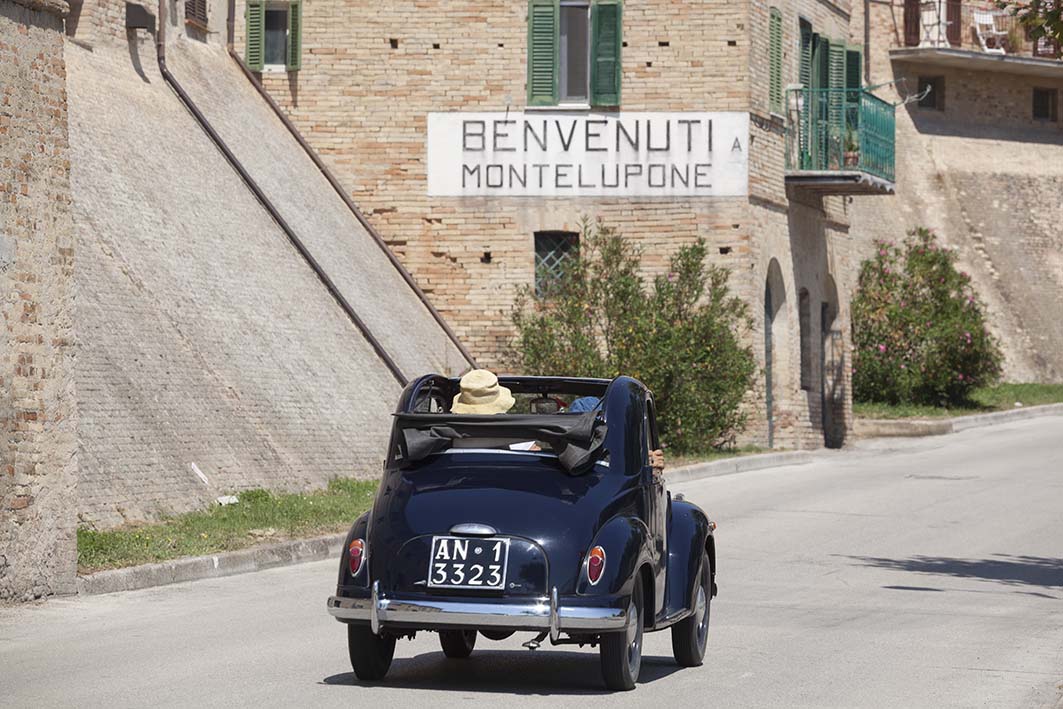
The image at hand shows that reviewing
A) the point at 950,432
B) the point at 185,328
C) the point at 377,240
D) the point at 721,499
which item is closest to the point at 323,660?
the point at 185,328

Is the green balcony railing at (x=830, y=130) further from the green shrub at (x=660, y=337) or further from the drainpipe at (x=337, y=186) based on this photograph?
the drainpipe at (x=337, y=186)

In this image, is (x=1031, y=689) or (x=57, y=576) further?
(x=57, y=576)

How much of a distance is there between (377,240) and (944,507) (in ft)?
39.3

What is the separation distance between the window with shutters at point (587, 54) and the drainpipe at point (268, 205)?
6.24 meters

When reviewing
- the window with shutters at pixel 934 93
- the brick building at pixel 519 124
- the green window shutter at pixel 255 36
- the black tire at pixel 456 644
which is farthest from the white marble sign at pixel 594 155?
the window with shutters at pixel 934 93

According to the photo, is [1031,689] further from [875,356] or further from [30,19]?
[875,356]

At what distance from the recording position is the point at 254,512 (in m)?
17.8

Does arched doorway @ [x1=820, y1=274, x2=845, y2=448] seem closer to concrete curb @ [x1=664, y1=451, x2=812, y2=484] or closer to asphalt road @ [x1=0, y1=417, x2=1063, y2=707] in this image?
concrete curb @ [x1=664, y1=451, x2=812, y2=484]

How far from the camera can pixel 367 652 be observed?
9.56 meters

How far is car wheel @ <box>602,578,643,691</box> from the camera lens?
30.5 ft

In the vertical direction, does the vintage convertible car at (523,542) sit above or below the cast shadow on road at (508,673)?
above

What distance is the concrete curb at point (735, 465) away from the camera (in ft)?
84.0

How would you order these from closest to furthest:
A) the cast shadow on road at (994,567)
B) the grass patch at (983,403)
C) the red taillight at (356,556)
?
the red taillight at (356,556)
the cast shadow on road at (994,567)
the grass patch at (983,403)

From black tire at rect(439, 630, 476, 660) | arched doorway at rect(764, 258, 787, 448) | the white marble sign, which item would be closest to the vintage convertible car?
black tire at rect(439, 630, 476, 660)
